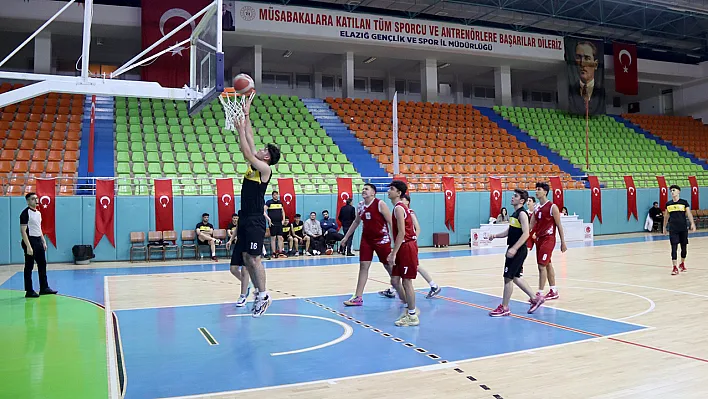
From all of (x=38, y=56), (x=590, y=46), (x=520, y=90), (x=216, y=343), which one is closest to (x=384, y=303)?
(x=216, y=343)

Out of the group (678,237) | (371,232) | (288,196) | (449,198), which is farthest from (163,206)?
(678,237)

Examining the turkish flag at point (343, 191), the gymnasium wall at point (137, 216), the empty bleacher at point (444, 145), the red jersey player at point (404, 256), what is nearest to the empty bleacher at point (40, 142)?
the gymnasium wall at point (137, 216)

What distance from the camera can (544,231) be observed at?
8711 millimetres

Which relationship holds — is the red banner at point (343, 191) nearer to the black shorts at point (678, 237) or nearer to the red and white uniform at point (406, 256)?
the black shorts at point (678, 237)

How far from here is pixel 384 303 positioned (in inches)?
338

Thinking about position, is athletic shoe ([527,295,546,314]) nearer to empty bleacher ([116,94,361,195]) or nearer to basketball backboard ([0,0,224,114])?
basketball backboard ([0,0,224,114])

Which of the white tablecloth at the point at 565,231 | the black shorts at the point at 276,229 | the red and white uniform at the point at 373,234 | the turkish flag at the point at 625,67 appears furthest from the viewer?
the turkish flag at the point at 625,67

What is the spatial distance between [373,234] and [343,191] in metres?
9.88

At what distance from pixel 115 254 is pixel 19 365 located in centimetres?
1089

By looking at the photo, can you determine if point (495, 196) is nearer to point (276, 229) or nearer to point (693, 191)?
point (276, 229)

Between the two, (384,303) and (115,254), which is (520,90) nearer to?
(115,254)

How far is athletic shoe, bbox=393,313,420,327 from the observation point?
6879 millimetres

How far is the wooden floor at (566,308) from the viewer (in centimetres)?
450

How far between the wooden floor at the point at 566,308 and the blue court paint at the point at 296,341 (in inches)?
9.2
